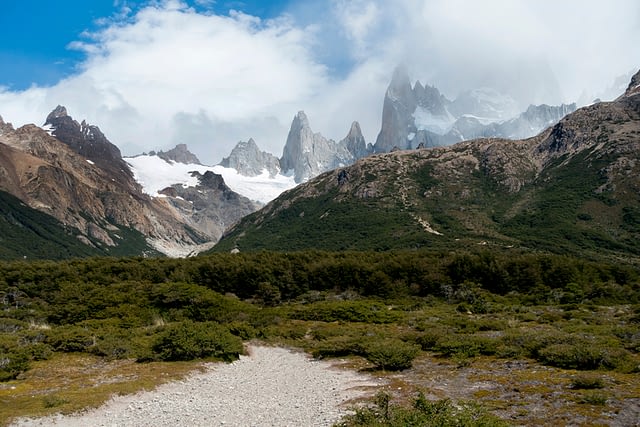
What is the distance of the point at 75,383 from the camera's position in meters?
26.8

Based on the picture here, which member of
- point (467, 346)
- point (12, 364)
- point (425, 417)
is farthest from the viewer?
point (467, 346)

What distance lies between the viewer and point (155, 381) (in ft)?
87.9

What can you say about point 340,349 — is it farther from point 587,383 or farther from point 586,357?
point 587,383

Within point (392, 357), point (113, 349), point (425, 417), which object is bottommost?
point (392, 357)

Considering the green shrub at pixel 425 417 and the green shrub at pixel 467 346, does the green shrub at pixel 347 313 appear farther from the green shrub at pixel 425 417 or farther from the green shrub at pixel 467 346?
the green shrub at pixel 425 417

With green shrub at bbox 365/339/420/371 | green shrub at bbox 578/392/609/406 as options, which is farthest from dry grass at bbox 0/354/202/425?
green shrub at bbox 578/392/609/406

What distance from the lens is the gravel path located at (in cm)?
1995

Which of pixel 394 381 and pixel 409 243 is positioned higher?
pixel 409 243

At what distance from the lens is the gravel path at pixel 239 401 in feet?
65.5

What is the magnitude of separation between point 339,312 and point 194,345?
983 inches

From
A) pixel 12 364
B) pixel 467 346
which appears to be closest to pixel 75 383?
pixel 12 364

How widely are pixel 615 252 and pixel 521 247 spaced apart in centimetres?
2687

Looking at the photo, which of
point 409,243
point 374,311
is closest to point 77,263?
point 374,311

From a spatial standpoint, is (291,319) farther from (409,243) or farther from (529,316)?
(409,243)
